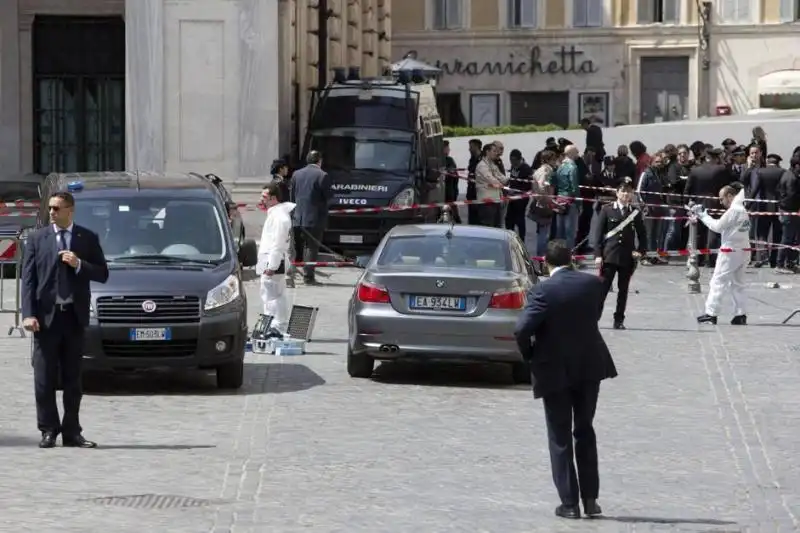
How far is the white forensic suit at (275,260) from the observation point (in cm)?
2014

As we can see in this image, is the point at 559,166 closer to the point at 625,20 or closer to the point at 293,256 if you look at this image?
the point at 293,256

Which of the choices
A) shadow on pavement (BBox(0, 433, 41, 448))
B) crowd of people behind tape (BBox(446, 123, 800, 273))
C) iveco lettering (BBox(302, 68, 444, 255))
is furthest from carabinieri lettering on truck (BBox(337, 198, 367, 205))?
shadow on pavement (BBox(0, 433, 41, 448))

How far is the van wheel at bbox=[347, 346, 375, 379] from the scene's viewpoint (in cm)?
1778

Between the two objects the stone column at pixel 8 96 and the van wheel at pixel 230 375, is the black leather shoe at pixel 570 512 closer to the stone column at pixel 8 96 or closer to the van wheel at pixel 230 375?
the van wheel at pixel 230 375

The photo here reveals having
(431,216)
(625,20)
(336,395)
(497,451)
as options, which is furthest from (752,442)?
(625,20)

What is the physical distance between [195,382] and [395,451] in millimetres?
4223

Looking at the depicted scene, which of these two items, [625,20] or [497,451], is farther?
[625,20]

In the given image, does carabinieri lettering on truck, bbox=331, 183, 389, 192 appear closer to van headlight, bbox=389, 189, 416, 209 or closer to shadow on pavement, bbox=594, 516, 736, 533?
van headlight, bbox=389, 189, 416, 209

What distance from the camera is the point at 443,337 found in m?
17.2

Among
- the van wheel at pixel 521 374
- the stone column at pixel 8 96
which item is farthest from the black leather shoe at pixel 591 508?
the stone column at pixel 8 96

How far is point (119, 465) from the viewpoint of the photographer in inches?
517

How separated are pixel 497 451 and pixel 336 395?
3040 millimetres

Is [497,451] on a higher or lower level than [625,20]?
lower

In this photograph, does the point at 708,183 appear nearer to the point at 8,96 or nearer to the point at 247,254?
the point at 247,254
